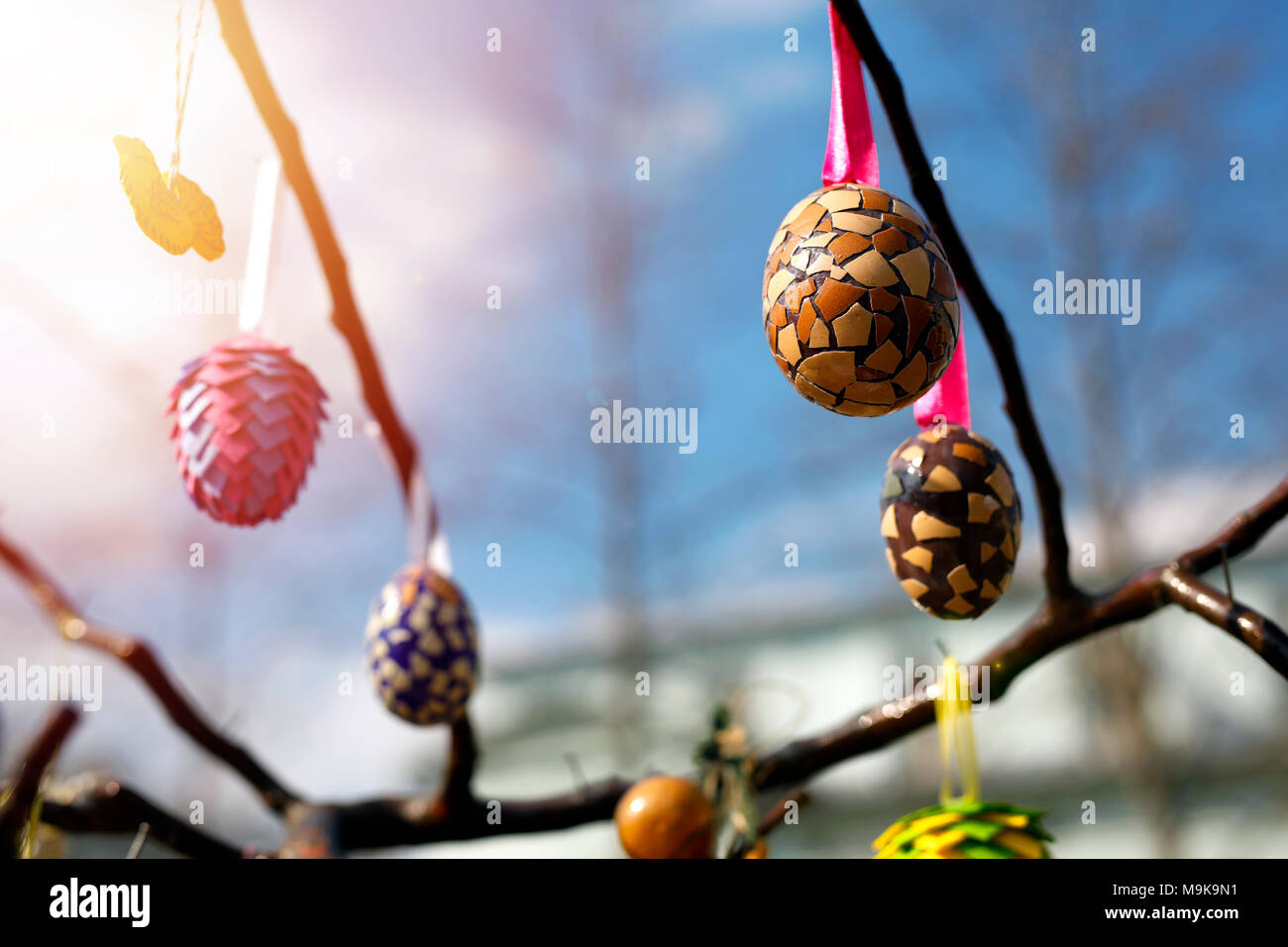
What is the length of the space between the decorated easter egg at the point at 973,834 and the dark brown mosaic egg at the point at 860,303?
24 centimetres

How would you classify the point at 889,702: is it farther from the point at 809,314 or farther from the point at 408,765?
the point at 408,765

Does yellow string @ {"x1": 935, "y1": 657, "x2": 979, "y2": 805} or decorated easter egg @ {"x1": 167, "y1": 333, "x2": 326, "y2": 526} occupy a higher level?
decorated easter egg @ {"x1": 167, "y1": 333, "x2": 326, "y2": 526}

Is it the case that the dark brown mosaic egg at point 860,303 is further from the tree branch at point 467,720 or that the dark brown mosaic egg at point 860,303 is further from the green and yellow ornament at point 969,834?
the green and yellow ornament at point 969,834

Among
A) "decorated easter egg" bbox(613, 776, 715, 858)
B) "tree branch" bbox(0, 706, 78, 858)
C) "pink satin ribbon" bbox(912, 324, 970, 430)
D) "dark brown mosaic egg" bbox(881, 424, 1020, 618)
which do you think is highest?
"pink satin ribbon" bbox(912, 324, 970, 430)

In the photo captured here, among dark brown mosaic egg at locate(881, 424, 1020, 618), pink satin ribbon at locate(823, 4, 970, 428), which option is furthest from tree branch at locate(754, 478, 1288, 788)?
pink satin ribbon at locate(823, 4, 970, 428)

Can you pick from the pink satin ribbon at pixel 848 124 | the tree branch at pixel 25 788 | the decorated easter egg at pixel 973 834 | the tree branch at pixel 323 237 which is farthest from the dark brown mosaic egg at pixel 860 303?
the tree branch at pixel 25 788

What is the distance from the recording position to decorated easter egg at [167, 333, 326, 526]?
0.62 meters

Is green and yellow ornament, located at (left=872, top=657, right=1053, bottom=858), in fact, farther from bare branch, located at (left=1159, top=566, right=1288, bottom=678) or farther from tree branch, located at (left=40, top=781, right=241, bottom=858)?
tree branch, located at (left=40, top=781, right=241, bottom=858)

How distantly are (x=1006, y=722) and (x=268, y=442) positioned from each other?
247 centimetres

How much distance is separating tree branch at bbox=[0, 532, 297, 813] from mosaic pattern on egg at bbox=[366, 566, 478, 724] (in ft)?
0.63

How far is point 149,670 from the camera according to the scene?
89 centimetres

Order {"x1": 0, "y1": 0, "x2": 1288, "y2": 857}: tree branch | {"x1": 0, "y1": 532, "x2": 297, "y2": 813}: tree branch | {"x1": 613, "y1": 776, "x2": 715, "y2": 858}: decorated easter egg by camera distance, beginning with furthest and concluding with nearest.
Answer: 1. {"x1": 0, "y1": 532, "x2": 297, "y2": 813}: tree branch
2. {"x1": 613, "y1": 776, "x2": 715, "y2": 858}: decorated easter egg
3. {"x1": 0, "y1": 0, "x2": 1288, "y2": 857}: tree branch

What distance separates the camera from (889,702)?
0.76m
